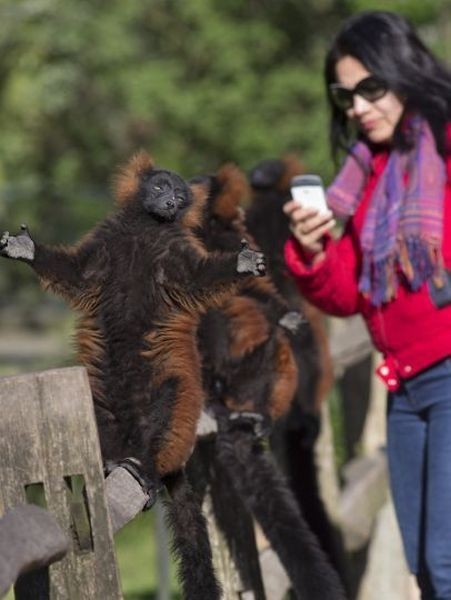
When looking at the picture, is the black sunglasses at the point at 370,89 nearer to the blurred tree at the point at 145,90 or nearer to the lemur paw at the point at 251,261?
the lemur paw at the point at 251,261

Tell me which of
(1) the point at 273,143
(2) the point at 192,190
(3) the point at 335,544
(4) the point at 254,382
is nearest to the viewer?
(2) the point at 192,190

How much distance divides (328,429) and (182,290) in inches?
118

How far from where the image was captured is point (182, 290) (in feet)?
10.3

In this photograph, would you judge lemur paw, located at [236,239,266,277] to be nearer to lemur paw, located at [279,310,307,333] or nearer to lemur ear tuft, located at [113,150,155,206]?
lemur ear tuft, located at [113,150,155,206]

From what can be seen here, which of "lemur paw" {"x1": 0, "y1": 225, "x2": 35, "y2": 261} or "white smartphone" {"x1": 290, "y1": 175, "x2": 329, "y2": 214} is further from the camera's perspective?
"white smartphone" {"x1": 290, "y1": 175, "x2": 329, "y2": 214}

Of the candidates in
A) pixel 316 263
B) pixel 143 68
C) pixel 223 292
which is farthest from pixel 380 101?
pixel 143 68

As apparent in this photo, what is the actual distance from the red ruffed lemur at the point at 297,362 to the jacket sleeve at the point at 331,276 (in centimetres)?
74

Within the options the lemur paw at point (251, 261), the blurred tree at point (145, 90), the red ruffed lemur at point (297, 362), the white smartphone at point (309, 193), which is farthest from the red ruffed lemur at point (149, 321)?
the blurred tree at point (145, 90)

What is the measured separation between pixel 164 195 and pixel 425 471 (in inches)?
57.1

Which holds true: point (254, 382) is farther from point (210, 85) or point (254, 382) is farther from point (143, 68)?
point (143, 68)

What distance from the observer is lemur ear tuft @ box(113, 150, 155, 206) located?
3.34 metres

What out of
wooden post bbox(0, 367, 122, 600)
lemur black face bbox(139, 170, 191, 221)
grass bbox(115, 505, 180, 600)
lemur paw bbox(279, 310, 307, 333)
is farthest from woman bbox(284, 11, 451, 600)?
grass bbox(115, 505, 180, 600)

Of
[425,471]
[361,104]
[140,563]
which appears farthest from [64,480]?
[140,563]

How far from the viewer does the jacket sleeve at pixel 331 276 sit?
443 cm
